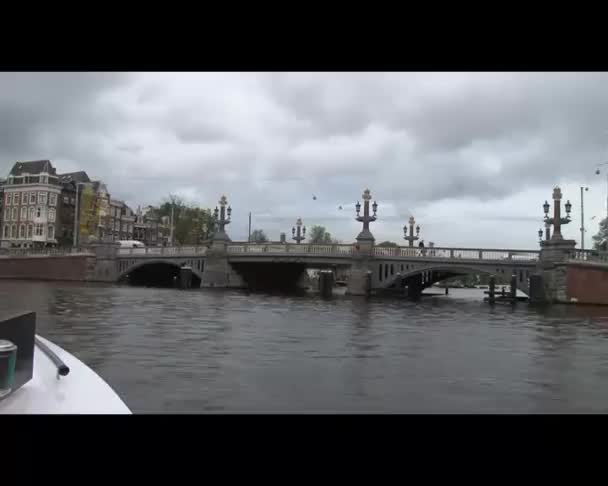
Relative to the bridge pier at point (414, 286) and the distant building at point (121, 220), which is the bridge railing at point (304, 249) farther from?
the distant building at point (121, 220)

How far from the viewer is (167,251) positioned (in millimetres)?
53469

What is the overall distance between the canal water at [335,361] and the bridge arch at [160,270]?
2897cm

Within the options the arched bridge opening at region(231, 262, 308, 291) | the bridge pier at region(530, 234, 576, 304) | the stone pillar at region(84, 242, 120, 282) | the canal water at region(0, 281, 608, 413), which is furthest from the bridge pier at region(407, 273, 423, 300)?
the stone pillar at region(84, 242, 120, 282)

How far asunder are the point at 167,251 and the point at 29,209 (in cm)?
2170

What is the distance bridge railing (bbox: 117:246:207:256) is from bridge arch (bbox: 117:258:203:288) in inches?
28.4

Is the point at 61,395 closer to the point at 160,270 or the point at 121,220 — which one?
the point at 160,270

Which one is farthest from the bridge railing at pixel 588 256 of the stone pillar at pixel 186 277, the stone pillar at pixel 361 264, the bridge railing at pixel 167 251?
the stone pillar at pixel 186 277

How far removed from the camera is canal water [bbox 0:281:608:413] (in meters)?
8.66

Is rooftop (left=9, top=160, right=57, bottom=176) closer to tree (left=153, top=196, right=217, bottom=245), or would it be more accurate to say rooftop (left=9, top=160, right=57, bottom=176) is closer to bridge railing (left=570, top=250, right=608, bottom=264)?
tree (left=153, top=196, right=217, bottom=245)
